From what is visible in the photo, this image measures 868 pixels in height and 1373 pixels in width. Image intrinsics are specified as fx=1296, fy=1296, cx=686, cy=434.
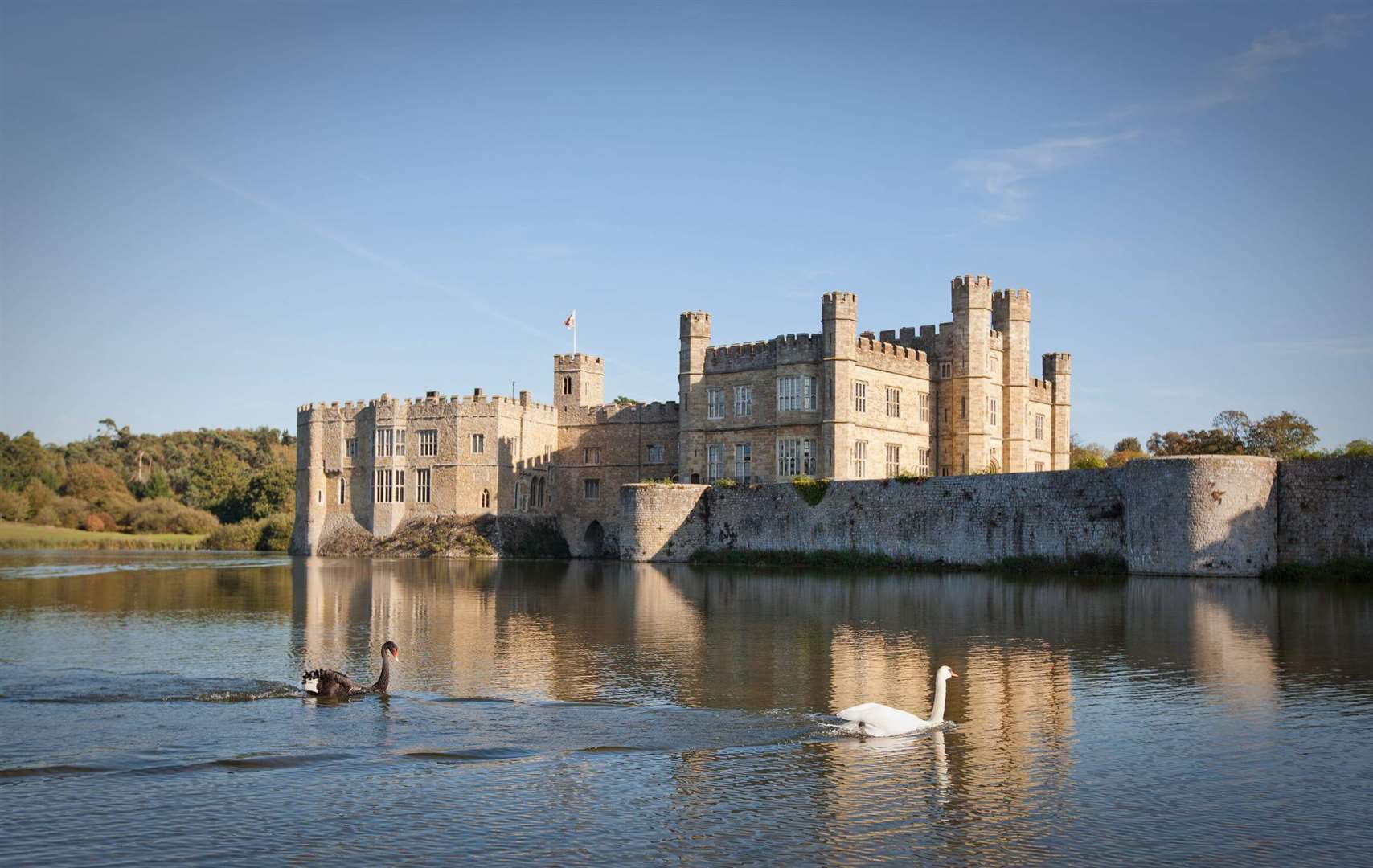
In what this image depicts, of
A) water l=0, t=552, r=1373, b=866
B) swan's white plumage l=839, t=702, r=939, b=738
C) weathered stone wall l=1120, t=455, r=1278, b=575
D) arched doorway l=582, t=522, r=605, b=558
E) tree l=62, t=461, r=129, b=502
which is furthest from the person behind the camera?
tree l=62, t=461, r=129, b=502

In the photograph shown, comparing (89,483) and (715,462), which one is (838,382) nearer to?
(715,462)

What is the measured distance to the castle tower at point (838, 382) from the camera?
50125 millimetres

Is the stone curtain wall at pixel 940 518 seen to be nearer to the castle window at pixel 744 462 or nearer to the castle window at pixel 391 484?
the castle window at pixel 744 462

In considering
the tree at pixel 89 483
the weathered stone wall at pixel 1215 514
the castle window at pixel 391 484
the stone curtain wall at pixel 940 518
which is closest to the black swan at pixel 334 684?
the weathered stone wall at pixel 1215 514

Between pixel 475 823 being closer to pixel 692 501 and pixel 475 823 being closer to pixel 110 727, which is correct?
pixel 110 727

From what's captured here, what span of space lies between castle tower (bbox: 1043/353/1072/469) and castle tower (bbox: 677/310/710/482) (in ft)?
56.4

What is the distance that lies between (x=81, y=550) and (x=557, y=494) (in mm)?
25866

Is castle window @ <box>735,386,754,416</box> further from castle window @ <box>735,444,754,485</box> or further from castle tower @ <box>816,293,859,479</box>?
castle tower @ <box>816,293,859,479</box>

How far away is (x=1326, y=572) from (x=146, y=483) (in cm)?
8743

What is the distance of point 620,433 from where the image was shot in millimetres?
63562

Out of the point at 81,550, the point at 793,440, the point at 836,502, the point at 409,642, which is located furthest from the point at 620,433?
the point at 409,642

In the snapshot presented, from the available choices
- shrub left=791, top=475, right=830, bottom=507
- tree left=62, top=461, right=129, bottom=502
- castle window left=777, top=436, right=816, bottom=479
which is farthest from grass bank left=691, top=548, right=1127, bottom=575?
tree left=62, top=461, right=129, bottom=502

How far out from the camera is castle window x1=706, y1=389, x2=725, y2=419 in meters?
55.3

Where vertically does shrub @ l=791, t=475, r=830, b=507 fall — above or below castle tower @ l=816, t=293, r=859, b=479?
below
